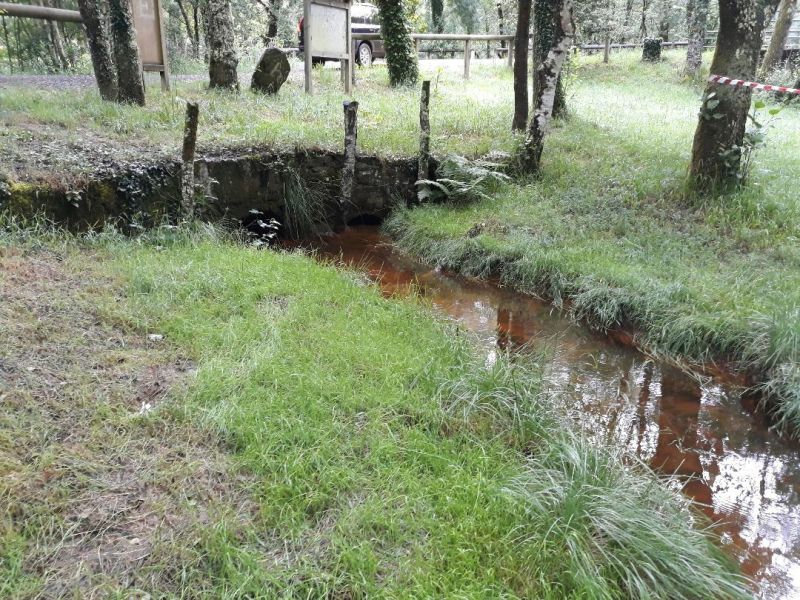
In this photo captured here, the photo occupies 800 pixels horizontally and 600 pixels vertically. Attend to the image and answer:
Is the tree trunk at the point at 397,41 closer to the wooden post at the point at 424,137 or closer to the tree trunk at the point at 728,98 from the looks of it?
the wooden post at the point at 424,137

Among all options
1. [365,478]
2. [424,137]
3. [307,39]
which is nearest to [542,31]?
[424,137]

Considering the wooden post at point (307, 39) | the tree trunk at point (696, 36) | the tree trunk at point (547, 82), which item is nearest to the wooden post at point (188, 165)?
the tree trunk at point (547, 82)

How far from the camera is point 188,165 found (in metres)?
6.64

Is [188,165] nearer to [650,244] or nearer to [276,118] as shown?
[276,118]

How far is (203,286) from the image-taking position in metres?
5.21

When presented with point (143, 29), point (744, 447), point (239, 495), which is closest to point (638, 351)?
point (744, 447)

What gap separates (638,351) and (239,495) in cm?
409

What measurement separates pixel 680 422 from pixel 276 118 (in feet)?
24.9

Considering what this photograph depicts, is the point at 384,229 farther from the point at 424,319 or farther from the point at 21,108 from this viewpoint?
the point at 21,108

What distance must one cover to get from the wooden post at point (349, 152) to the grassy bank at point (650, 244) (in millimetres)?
777

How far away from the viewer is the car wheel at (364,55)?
59.0ft

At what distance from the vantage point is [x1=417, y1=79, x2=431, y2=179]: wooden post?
8469 mm

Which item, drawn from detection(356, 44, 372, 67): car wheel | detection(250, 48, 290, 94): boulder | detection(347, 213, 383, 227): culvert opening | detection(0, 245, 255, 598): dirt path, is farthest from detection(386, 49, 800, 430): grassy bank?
detection(356, 44, 372, 67): car wheel

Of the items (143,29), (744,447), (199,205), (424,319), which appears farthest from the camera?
(143,29)
